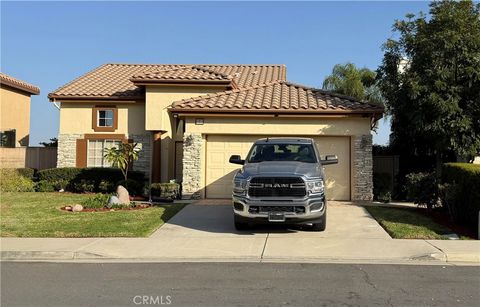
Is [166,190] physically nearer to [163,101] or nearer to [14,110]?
[163,101]

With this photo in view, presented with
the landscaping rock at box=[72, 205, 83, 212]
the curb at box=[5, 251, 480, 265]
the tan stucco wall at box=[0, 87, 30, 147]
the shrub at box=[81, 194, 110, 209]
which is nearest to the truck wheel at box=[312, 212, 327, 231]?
the curb at box=[5, 251, 480, 265]

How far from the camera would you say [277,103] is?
16812mm

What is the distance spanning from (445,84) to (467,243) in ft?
22.1

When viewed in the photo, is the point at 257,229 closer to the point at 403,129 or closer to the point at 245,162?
the point at 245,162

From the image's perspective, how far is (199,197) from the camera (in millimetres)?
16688

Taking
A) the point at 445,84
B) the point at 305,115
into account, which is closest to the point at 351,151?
the point at 305,115

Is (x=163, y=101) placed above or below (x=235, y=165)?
above

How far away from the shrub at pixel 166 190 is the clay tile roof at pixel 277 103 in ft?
8.77

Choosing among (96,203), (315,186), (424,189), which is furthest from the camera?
(96,203)

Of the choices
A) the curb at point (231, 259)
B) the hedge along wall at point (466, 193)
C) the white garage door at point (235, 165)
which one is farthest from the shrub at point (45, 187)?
the hedge along wall at point (466, 193)

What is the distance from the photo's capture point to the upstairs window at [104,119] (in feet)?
69.7

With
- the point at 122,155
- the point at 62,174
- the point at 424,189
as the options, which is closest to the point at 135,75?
the point at 122,155

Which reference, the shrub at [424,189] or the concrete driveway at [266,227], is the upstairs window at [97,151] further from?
the shrub at [424,189]

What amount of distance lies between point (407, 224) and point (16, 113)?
76.8ft
